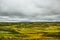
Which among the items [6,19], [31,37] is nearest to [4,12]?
[6,19]

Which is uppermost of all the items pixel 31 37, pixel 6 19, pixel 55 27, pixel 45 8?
pixel 45 8

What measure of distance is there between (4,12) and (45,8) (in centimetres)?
50

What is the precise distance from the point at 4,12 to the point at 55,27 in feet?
2.12

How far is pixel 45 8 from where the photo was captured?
151 centimetres

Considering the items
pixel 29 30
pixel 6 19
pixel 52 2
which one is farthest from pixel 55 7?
pixel 6 19

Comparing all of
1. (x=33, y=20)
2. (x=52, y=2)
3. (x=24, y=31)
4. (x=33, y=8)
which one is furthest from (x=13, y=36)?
(x=52, y=2)

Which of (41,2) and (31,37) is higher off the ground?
(41,2)

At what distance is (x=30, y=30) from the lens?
57.9 inches

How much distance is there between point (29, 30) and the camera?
147 centimetres

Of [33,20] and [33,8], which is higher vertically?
[33,8]

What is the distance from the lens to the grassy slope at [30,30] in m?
1.45

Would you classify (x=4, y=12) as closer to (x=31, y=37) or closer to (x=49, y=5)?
(x=31, y=37)

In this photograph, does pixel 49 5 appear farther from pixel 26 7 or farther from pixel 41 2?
pixel 26 7

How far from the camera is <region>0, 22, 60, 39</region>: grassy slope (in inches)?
57.2
